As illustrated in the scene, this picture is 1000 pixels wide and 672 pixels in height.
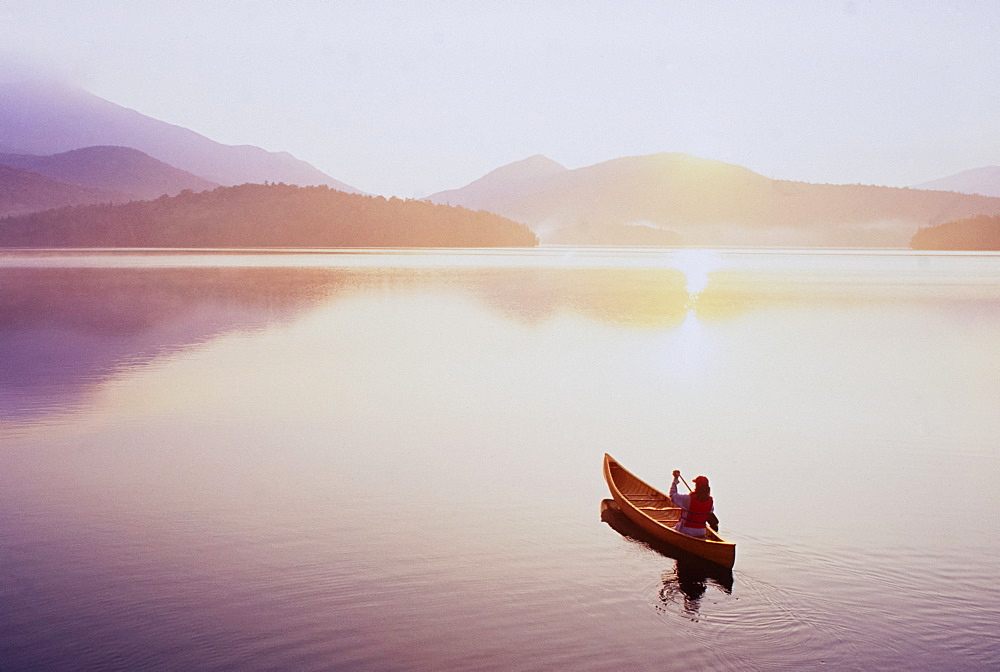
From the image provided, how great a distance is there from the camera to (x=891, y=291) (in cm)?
9419

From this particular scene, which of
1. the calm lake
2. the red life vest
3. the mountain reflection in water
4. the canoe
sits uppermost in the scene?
the red life vest

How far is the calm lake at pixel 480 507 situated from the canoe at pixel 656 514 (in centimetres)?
29

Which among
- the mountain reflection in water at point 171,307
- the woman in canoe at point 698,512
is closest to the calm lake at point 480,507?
the woman in canoe at point 698,512

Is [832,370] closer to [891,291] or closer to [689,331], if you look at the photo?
[689,331]

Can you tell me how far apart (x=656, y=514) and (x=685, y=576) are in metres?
2.55

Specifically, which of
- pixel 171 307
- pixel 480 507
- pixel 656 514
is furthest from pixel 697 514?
pixel 171 307

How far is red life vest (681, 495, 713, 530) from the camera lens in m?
14.6

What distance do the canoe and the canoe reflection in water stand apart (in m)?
0.11

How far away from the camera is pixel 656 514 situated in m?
16.4

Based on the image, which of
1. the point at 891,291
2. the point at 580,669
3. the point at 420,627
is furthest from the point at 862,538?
the point at 891,291

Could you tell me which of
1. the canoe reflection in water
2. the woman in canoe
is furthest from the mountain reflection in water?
the woman in canoe

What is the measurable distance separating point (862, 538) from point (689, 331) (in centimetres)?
3976

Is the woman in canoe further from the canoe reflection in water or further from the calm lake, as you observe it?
the calm lake

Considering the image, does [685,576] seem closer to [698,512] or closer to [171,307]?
[698,512]
